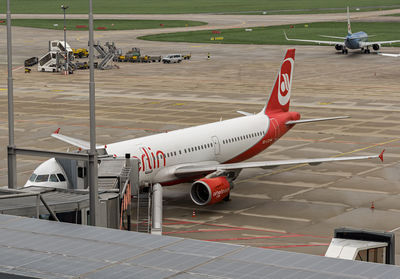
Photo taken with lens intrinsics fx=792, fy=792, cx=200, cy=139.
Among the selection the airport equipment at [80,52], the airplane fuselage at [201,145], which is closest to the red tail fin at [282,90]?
the airplane fuselage at [201,145]

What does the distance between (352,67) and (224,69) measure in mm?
21009

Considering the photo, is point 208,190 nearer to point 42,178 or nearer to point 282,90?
point 42,178

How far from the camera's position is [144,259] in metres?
23.0

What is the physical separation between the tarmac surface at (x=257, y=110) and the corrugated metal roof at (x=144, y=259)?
15.5 metres

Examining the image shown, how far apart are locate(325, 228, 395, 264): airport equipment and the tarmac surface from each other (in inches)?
394

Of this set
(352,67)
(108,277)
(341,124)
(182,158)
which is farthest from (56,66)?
(108,277)

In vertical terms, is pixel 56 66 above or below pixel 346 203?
above

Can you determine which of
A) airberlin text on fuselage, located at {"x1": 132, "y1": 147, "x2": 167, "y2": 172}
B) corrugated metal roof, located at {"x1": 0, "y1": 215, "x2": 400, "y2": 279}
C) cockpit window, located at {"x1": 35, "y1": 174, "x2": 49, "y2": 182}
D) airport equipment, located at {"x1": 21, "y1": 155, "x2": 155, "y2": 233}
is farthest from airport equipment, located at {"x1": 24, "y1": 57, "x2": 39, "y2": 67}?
corrugated metal roof, located at {"x1": 0, "y1": 215, "x2": 400, "y2": 279}

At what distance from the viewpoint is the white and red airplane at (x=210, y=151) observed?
4534 centimetres

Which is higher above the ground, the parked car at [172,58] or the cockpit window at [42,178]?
the parked car at [172,58]

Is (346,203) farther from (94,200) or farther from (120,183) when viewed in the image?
(94,200)

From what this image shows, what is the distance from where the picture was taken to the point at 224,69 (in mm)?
127812

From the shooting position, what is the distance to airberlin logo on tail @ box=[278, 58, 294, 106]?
58750mm

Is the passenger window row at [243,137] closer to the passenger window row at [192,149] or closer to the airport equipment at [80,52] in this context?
the passenger window row at [192,149]
